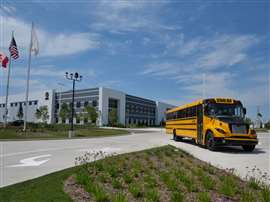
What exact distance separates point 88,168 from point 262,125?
299 ft

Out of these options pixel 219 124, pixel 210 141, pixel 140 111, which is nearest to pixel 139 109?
pixel 140 111

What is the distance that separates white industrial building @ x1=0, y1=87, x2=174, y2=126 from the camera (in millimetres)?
92312

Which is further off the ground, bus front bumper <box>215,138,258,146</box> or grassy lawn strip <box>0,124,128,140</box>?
bus front bumper <box>215,138,258,146</box>

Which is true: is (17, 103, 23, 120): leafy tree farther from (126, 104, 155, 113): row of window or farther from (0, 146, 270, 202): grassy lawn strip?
(0, 146, 270, 202): grassy lawn strip

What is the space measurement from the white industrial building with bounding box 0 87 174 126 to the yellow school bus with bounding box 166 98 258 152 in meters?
73.5

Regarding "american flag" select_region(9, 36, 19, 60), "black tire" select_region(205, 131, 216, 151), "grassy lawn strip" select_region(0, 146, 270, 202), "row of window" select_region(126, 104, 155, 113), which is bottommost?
"grassy lawn strip" select_region(0, 146, 270, 202)

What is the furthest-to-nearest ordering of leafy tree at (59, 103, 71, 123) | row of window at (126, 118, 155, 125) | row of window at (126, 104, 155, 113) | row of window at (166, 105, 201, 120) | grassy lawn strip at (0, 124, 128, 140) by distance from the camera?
row of window at (126, 104, 155, 113) → row of window at (126, 118, 155, 125) → leafy tree at (59, 103, 71, 123) → grassy lawn strip at (0, 124, 128, 140) → row of window at (166, 105, 201, 120)

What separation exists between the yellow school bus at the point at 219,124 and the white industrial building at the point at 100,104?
73.5 metres

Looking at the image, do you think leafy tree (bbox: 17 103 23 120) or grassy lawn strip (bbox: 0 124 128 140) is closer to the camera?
grassy lawn strip (bbox: 0 124 128 140)

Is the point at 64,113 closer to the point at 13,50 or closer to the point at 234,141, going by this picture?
the point at 13,50

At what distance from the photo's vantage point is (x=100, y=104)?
9050 cm

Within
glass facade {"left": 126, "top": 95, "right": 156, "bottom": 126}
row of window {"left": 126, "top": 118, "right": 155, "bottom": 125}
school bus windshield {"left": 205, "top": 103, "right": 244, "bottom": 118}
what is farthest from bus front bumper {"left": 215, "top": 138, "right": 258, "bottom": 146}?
row of window {"left": 126, "top": 118, "right": 155, "bottom": 125}

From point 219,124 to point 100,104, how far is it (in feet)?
258

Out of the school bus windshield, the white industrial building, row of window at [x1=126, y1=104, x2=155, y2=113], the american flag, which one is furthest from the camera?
row of window at [x1=126, y1=104, x2=155, y2=113]
